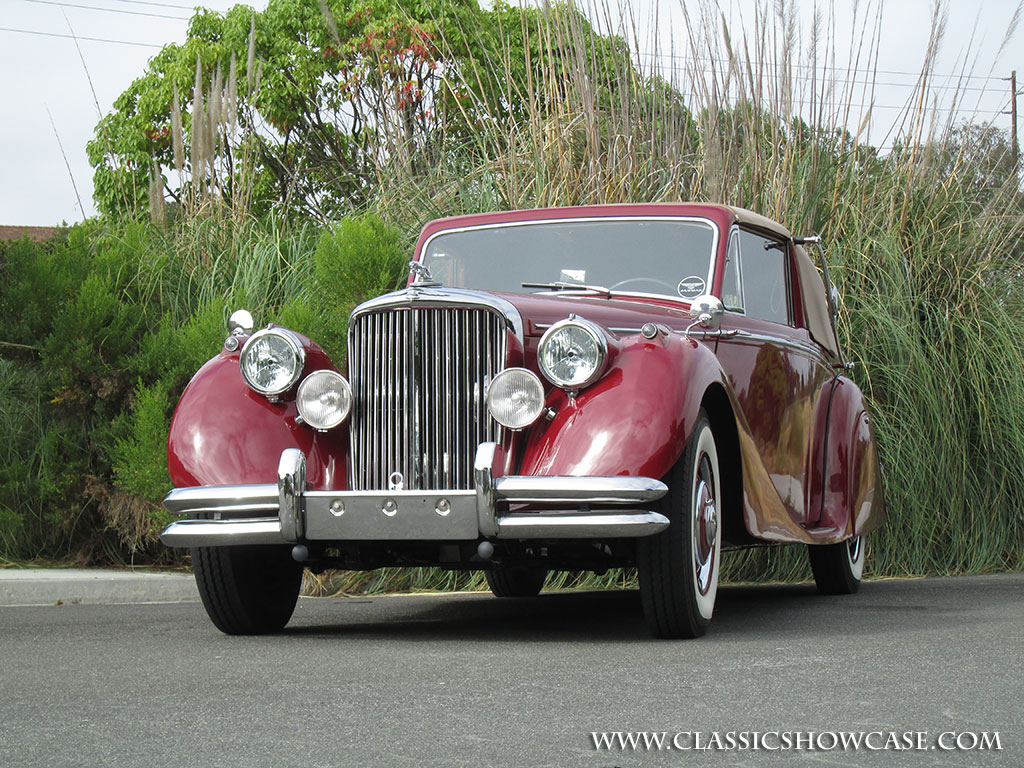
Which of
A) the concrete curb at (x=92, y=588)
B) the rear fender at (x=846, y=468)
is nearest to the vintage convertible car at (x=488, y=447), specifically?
the rear fender at (x=846, y=468)

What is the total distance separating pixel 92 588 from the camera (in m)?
7.27

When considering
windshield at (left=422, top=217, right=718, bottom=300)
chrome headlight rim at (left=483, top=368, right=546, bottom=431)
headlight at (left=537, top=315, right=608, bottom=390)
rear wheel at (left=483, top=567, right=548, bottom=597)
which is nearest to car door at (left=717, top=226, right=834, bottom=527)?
windshield at (left=422, top=217, right=718, bottom=300)

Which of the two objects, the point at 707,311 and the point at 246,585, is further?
the point at 707,311

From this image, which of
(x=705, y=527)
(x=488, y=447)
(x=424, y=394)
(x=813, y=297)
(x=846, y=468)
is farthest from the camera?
(x=813, y=297)

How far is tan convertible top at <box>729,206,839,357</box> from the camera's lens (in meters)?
7.04

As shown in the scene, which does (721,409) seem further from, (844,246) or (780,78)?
(780,78)

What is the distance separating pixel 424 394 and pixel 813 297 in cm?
297

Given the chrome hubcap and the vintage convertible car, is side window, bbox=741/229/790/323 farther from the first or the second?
the chrome hubcap

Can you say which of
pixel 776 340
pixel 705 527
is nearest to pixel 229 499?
pixel 705 527

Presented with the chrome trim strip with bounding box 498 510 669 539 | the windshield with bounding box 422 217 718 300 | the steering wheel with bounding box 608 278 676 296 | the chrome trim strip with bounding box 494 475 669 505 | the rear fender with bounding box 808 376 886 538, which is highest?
the windshield with bounding box 422 217 718 300

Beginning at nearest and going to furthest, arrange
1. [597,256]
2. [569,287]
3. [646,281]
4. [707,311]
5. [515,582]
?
[707,311] < [569,287] < [646,281] < [597,256] < [515,582]

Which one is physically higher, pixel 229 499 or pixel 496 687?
pixel 229 499

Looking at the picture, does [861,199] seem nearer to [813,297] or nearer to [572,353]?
[813,297]

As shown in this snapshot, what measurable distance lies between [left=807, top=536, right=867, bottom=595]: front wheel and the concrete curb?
322 cm
